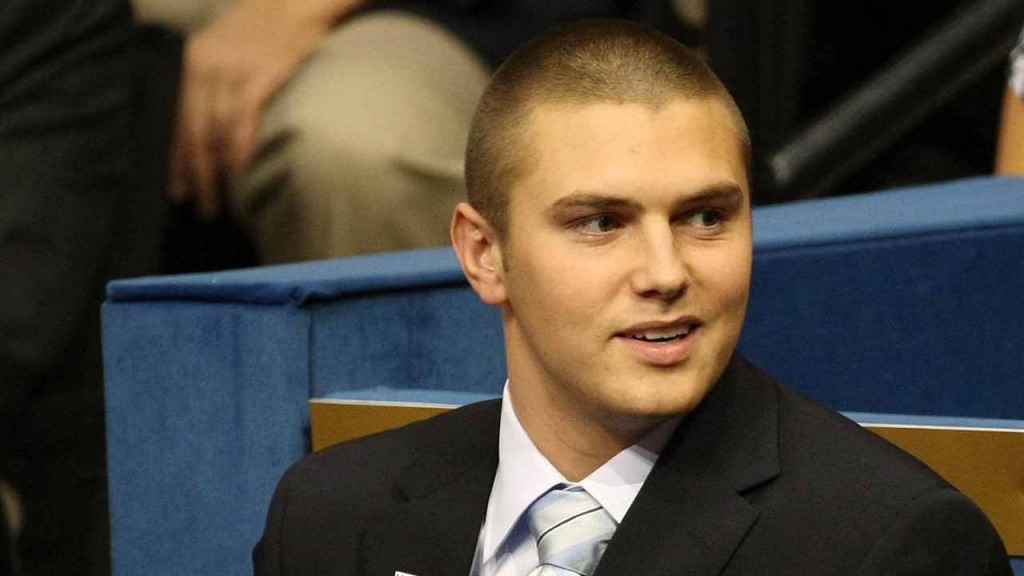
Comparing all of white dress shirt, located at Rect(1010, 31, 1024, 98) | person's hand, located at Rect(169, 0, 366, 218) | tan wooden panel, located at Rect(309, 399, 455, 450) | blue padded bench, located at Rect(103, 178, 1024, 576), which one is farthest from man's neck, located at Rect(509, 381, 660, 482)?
person's hand, located at Rect(169, 0, 366, 218)

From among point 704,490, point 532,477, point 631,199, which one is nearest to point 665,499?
point 704,490

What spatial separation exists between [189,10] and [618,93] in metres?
1.94

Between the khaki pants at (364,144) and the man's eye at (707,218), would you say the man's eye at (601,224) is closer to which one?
the man's eye at (707,218)

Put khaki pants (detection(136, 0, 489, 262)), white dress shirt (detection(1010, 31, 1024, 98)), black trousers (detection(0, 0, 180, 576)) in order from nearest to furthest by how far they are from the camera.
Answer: white dress shirt (detection(1010, 31, 1024, 98)) → black trousers (detection(0, 0, 180, 576)) → khaki pants (detection(136, 0, 489, 262))

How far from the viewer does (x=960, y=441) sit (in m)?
1.61

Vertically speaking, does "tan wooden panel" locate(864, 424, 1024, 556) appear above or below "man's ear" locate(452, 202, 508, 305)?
below

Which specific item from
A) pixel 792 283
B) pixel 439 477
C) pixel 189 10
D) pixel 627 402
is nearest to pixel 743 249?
pixel 627 402

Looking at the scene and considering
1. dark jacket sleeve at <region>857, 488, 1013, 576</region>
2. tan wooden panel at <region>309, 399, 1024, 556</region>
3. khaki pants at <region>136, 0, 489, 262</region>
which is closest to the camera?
dark jacket sleeve at <region>857, 488, 1013, 576</region>

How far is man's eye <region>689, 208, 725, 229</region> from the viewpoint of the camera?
4.49 ft

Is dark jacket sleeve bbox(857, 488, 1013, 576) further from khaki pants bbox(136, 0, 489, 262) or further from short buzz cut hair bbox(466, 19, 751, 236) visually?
khaki pants bbox(136, 0, 489, 262)

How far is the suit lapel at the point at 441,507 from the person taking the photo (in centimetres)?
150

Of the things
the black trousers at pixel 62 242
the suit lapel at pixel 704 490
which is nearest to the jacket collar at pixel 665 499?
the suit lapel at pixel 704 490

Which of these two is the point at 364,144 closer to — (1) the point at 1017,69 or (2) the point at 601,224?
(1) the point at 1017,69

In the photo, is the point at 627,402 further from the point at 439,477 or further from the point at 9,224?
the point at 9,224
